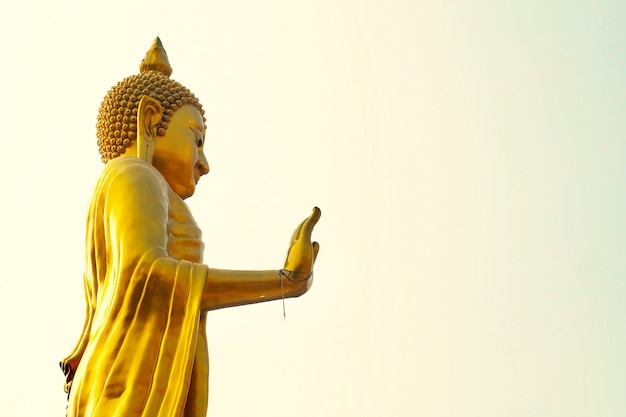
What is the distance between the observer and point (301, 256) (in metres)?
5.65

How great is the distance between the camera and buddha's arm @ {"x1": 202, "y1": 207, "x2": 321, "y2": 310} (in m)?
5.66

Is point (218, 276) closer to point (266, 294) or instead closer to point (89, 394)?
point (266, 294)

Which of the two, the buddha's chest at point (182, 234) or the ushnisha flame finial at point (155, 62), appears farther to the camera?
the ushnisha flame finial at point (155, 62)

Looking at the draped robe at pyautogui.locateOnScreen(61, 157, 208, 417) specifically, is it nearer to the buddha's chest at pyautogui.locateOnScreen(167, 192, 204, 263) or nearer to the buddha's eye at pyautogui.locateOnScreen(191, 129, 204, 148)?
the buddha's chest at pyautogui.locateOnScreen(167, 192, 204, 263)

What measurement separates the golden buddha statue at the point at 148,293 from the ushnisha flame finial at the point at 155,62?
2.94 ft

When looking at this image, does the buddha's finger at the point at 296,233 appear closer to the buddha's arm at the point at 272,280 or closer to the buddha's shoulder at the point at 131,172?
the buddha's arm at the point at 272,280

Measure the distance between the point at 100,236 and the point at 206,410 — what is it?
124 cm

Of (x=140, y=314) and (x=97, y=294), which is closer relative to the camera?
(x=140, y=314)

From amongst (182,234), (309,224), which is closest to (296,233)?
(309,224)

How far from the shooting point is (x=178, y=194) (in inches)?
269

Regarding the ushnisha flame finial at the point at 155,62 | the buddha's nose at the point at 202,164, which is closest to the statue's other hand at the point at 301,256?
the buddha's nose at the point at 202,164

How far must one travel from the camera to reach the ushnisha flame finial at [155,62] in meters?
7.22

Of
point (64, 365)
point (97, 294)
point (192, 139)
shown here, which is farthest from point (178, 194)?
point (64, 365)

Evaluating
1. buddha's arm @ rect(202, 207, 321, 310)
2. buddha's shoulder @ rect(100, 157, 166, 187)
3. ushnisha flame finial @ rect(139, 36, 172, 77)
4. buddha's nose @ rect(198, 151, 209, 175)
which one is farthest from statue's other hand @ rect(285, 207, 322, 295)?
ushnisha flame finial @ rect(139, 36, 172, 77)
